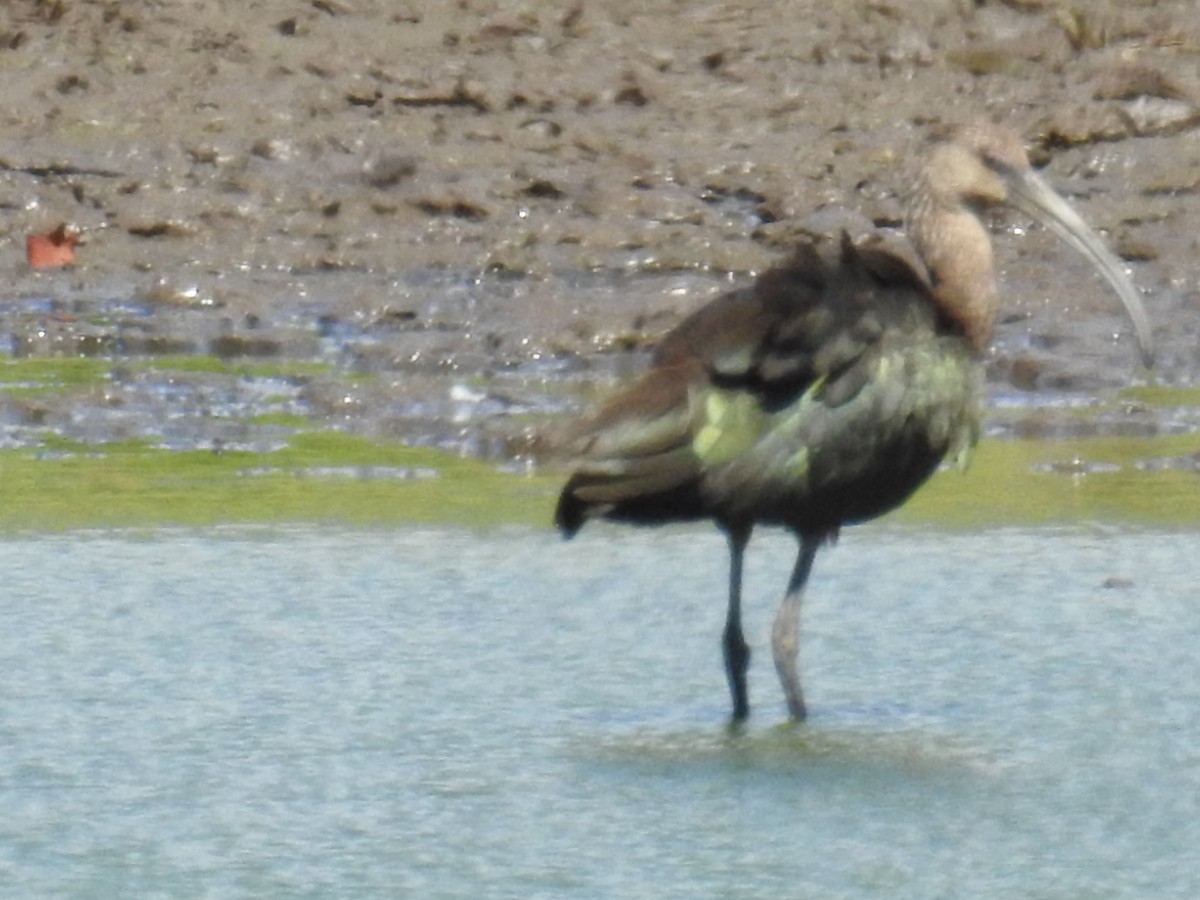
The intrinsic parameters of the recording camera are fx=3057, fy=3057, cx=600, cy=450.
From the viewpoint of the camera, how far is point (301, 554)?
671cm

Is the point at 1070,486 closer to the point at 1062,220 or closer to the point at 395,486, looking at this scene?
the point at 395,486

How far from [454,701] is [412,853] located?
37.5 inches

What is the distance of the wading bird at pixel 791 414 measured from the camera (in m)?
5.09

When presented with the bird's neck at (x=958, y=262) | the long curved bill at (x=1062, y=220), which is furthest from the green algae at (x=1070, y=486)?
the bird's neck at (x=958, y=262)

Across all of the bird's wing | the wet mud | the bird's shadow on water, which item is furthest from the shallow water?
the wet mud

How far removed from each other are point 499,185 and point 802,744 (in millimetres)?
6781

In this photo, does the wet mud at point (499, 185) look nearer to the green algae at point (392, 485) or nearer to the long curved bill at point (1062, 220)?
the green algae at point (392, 485)

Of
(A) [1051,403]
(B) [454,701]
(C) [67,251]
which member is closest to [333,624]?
(B) [454,701]

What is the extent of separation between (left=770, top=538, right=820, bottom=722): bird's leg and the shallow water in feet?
0.21

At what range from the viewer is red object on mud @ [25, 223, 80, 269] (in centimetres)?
1110

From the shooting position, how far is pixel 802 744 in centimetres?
516

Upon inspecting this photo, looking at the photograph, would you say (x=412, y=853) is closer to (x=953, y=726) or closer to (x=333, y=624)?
(x=953, y=726)

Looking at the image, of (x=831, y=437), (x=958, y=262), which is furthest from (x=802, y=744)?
(x=958, y=262)

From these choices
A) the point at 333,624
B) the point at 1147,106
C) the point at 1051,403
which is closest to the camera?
the point at 333,624
